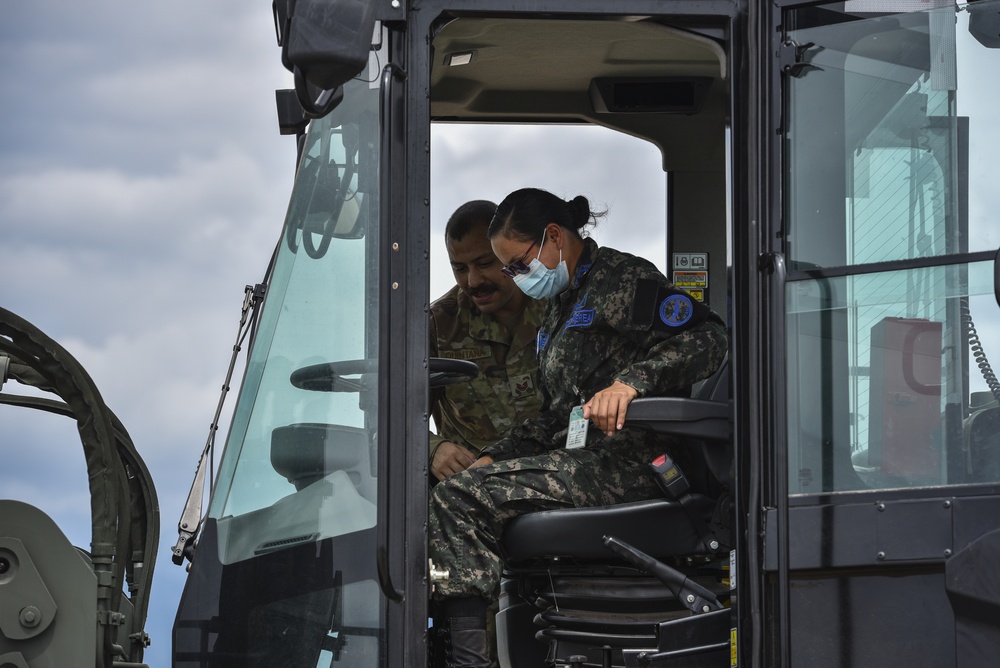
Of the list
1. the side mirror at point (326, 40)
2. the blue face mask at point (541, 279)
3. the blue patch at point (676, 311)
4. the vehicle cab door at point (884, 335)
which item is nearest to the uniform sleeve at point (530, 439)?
the blue face mask at point (541, 279)

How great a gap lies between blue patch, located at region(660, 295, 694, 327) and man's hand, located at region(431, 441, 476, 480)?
0.71 m

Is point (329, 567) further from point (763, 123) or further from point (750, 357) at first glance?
point (763, 123)

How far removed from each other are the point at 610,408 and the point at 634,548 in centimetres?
36

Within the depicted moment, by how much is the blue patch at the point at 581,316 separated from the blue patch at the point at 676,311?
20 cm

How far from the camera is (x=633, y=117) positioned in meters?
4.41

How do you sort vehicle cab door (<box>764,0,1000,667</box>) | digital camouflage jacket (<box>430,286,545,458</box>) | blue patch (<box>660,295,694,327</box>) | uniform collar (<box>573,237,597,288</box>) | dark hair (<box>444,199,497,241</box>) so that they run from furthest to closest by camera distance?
dark hair (<box>444,199,497,241</box>) → digital camouflage jacket (<box>430,286,545,458</box>) → uniform collar (<box>573,237,597,288</box>) → blue patch (<box>660,295,694,327</box>) → vehicle cab door (<box>764,0,1000,667</box>)

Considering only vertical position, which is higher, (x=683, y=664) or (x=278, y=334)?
(x=278, y=334)

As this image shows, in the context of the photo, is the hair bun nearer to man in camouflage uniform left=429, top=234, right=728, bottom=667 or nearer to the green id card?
man in camouflage uniform left=429, top=234, right=728, bottom=667

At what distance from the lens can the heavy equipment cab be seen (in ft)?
8.84

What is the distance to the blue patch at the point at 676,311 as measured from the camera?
342 centimetres

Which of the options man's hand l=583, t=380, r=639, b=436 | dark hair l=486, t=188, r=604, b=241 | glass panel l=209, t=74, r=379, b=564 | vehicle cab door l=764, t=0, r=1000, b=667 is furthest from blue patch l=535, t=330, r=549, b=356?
vehicle cab door l=764, t=0, r=1000, b=667

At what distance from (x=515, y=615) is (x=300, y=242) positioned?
49.3 inches

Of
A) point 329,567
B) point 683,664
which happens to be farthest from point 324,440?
point 683,664

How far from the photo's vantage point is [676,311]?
3.43 metres
